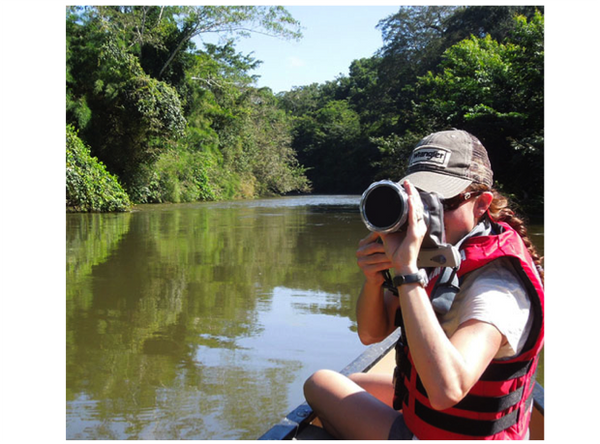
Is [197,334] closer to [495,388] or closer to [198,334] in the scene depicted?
[198,334]

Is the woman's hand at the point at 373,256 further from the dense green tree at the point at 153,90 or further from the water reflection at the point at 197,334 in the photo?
the dense green tree at the point at 153,90

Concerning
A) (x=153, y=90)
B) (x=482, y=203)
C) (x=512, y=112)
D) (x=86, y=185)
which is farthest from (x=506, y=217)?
Answer: (x=153, y=90)

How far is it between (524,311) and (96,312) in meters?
3.40

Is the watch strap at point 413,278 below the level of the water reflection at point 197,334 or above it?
above

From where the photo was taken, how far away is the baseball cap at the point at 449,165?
1.27 metres

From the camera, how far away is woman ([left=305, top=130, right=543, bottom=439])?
1072mm

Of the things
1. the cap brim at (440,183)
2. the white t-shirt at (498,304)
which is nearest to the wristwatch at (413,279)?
the white t-shirt at (498,304)

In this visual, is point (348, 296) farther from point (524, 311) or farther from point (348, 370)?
point (524, 311)

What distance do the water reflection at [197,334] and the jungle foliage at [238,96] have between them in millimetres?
6511

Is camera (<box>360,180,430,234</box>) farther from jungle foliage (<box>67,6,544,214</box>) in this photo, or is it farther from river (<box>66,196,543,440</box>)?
jungle foliage (<box>67,6,544,214</box>)

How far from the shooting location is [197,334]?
11.6ft

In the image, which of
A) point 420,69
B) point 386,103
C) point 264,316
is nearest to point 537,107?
point 264,316

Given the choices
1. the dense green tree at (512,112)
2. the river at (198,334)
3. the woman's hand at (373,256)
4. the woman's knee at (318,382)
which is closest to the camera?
the woman's hand at (373,256)

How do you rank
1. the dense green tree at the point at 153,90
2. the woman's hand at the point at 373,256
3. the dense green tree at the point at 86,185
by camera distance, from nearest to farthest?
the woman's hand at the point at 373,256, the dense green tree at the point at 86,185, the dense green tree at the point at 153,90
